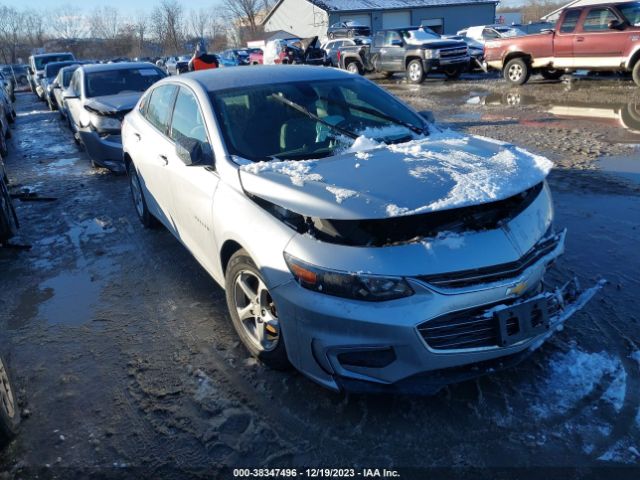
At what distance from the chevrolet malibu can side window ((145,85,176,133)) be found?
1.11m

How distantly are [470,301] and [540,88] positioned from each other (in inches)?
598

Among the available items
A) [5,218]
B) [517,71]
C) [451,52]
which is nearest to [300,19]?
[451,52]

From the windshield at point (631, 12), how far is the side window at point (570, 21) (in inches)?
42.8

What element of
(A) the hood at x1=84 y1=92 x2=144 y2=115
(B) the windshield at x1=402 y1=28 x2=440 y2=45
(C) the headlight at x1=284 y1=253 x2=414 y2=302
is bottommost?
(C) the headlight at x1=284 y1=253 x2=414 y2=302

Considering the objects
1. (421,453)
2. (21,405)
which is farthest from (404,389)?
(21,405)

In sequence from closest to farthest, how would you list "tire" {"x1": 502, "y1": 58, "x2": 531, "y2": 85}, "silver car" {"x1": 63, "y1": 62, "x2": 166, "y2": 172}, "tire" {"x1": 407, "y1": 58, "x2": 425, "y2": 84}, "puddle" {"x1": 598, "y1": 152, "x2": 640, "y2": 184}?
"puddle" {"x1": 598, "y1": 152, "x2": 640, "y2": 184}
"silver car" {"x1": 63, "y1": 62, "x2": 166, "y2": 172}
"tire" {"x1": 502, "y1": 58, "x2": 531, "y2": 85}
"tire" {"x1": 407, "y1": 58, "x2": 425, "y2": 84}

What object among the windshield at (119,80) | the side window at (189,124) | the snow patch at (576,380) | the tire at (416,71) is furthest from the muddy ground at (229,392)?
the tire at (416,71)

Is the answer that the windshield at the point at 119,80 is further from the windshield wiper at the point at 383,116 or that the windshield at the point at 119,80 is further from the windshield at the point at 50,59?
the windshield at the point at 50,59

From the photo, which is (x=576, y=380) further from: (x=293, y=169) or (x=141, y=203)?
(x=141, y=203)

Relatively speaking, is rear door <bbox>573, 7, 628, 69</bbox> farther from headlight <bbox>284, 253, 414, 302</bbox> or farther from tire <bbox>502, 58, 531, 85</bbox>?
headlight <bbox>284, 253, 414, 302</bbox>

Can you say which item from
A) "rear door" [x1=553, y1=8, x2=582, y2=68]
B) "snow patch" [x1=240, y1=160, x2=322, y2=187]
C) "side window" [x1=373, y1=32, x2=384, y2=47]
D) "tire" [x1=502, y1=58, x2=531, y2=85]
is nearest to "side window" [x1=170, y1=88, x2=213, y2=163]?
"snow patch" [x1=240, y1=160, x2=322, y2=187]

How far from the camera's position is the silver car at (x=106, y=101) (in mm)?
8453

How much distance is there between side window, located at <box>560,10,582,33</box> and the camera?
14.2 metres

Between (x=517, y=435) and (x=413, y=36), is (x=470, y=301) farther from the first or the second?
(x=413, y=36)
